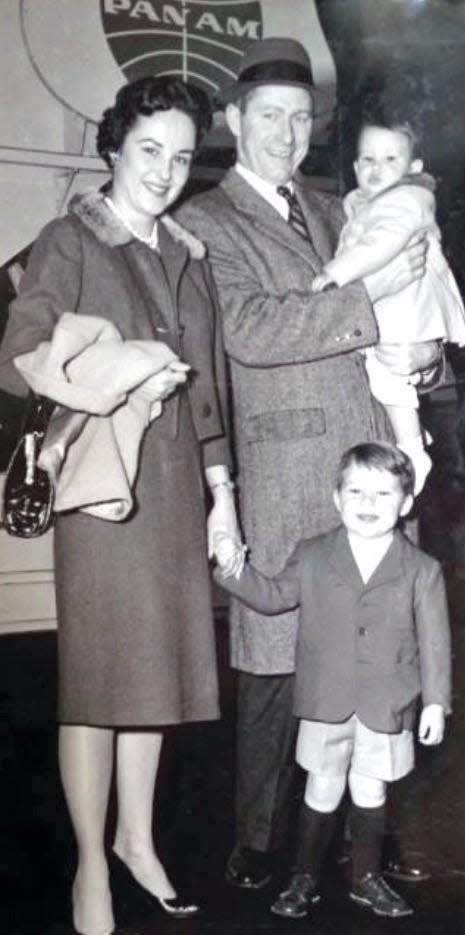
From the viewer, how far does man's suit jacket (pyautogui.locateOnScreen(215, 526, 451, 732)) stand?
192 cm

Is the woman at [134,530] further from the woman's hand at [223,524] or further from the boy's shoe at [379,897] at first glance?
the boy's shoe at [379,897]

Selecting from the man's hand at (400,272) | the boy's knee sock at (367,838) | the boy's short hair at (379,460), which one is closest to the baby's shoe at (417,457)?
the boy's short hair at (379,460)

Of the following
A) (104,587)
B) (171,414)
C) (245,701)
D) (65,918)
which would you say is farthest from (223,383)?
(65,918)

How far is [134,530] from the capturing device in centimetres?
180

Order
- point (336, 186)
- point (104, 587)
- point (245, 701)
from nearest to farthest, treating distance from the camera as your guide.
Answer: point (104, 587), point (245, 701), point (336, 186)

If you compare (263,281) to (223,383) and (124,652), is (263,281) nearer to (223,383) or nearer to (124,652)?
(223,383)

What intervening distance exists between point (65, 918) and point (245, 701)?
529 mm

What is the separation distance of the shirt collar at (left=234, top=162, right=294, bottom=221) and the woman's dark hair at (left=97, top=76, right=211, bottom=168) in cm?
23

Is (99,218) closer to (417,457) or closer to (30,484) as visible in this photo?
(30,484)

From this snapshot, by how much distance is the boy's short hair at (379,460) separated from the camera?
1.90m

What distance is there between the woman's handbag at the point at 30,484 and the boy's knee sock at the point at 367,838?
844 mm

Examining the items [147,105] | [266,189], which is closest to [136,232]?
[147,105]

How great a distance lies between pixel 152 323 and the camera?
6.08ft

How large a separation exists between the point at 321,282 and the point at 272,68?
1.37 ft
